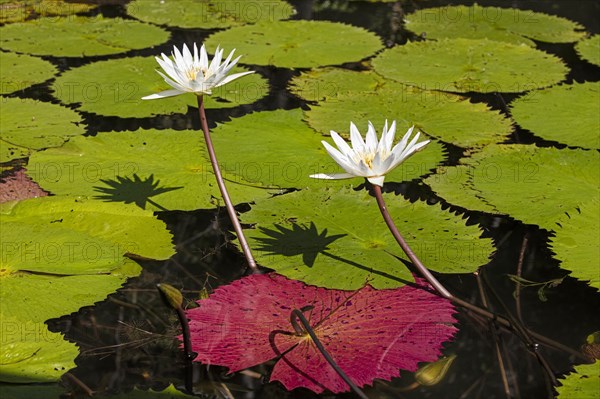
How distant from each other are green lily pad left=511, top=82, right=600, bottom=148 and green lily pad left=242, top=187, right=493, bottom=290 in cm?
92

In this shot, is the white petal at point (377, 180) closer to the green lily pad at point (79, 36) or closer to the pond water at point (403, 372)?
the pond water at point (403, 372)

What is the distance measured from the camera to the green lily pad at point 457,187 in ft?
8.57

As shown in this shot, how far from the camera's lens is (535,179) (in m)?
2.71

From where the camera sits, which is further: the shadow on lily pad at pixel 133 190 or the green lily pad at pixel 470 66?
the green lily pad at pixel 470 66

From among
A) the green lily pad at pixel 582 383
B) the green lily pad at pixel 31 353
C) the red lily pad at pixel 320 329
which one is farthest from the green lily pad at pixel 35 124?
the green lily pad at pixel 582 383

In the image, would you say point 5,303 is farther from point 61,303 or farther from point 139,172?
point 139,172

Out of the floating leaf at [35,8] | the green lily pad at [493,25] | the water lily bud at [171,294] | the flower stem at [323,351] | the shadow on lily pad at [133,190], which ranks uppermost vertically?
the green lily pad at [493,25]

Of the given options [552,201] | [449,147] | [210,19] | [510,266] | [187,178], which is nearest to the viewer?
[510,266]

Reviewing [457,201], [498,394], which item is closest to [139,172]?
[457,201]

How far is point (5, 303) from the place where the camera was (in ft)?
6.84

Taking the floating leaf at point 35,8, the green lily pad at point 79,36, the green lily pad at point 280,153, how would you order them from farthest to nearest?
1. the floating leaf at point 35,8
2. the green lily pad at point 79,36
3. the green lily pad at point 280,153

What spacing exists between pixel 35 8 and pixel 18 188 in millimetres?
2827

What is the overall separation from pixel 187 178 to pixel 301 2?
9.71 ft

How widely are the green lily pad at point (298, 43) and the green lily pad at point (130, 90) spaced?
0.31 meters
